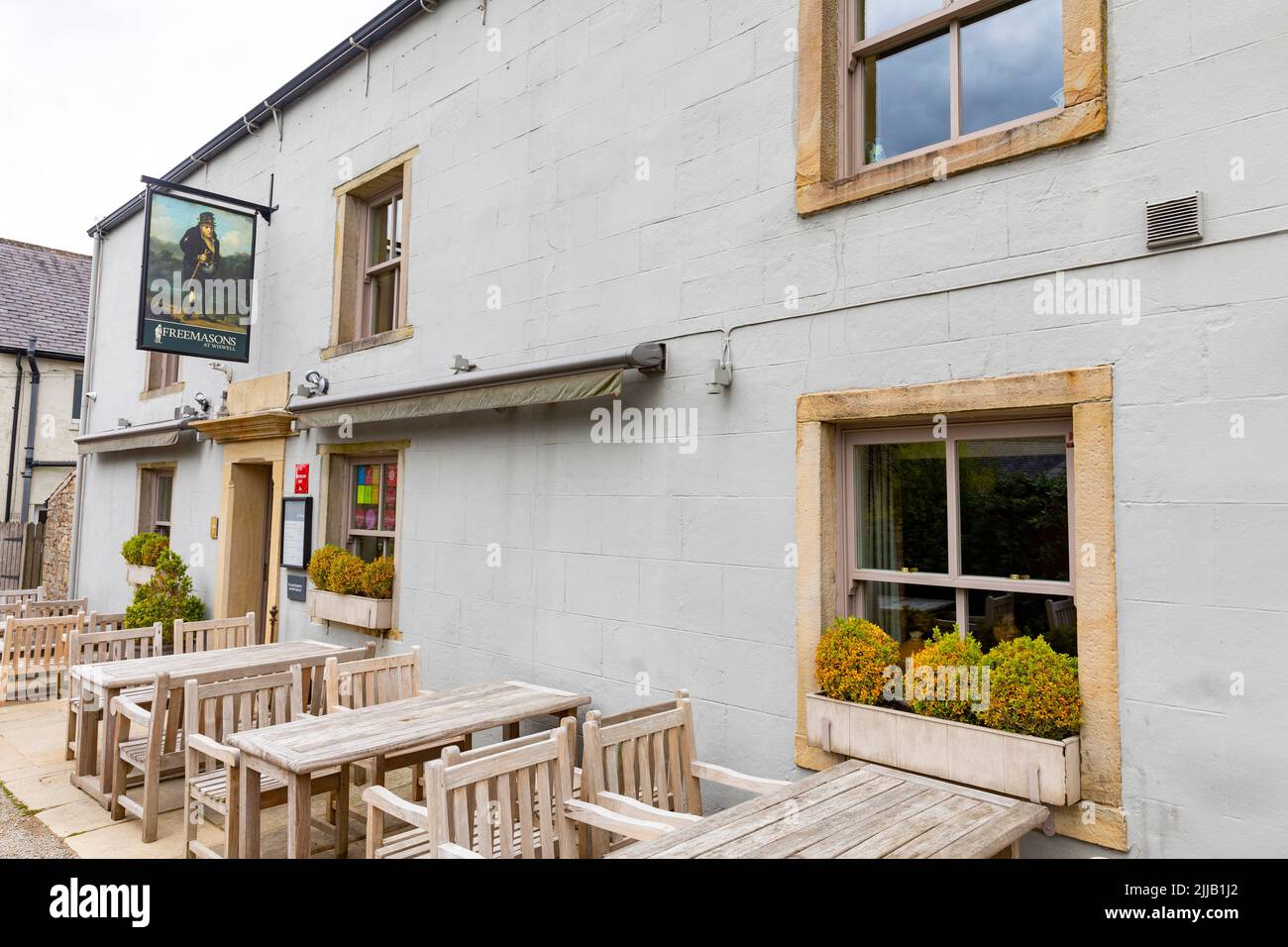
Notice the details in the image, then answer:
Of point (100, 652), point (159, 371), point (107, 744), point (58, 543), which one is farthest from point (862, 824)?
point (58, 543)

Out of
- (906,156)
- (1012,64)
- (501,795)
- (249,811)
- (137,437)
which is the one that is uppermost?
(1012,64)

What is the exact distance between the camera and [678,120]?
5.08 meters

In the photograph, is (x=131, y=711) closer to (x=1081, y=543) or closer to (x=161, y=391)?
(x=1081, y=543)

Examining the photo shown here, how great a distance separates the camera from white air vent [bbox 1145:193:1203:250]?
3.12m

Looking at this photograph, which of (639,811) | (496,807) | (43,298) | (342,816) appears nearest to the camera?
(496,807)

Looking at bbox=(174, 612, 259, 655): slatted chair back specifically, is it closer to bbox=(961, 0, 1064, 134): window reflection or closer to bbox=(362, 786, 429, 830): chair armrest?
bbox=(362, 786, 429, 830): chair armrest

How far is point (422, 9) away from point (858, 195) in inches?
205

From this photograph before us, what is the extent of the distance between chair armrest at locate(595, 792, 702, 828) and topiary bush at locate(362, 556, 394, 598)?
161 inches

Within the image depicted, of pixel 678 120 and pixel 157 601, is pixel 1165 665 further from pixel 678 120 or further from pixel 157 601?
pixel 157 601

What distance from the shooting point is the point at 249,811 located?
4.11 meters

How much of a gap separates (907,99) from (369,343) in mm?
5222

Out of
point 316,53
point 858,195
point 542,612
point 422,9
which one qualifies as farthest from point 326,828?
point 316,53

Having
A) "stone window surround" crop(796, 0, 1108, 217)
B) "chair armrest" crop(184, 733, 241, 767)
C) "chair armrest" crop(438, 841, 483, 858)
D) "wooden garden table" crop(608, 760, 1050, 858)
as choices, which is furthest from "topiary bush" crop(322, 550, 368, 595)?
"stone window surround" crop(796, 0, 1108, 217)

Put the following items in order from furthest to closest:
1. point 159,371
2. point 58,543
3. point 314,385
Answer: point 58,543 → point 159,371 → point 314,385
